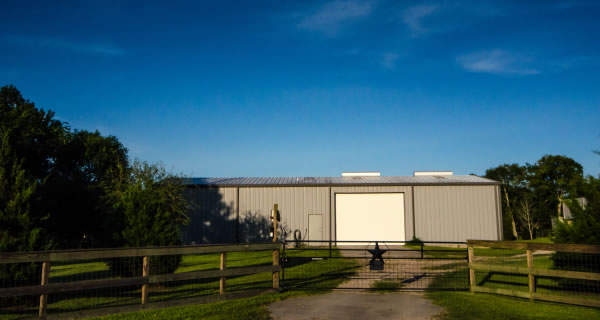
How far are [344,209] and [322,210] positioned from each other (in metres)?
1.53

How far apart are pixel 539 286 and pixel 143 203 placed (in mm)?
11075

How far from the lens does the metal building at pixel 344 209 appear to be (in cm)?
2748

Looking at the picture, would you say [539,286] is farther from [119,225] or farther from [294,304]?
[119,225]

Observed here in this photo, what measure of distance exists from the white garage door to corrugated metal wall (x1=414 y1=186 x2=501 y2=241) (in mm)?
1379

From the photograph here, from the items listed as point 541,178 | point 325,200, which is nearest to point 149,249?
point 325,200

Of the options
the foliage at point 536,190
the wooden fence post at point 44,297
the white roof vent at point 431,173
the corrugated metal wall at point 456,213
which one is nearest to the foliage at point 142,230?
the wooden fence post at point 44,297

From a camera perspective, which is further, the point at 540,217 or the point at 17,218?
the point at 540,217

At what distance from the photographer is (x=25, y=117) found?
91.8ft

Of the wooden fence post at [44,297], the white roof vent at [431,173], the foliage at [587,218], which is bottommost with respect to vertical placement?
the wooden fence post at [44,297]

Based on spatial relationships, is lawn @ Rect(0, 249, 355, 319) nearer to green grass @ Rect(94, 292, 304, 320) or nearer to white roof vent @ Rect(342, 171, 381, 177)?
green grass @ Rect(94, 292, 304, 320)

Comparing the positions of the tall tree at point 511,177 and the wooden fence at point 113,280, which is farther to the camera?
the tall tree at point 511,177

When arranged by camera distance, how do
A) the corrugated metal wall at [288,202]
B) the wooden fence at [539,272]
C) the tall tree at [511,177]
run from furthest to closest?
the tall tree at [511,177]
the corrugated metal wall at [288,202]
the wooden fence at [539,272]

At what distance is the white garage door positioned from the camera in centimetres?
2773

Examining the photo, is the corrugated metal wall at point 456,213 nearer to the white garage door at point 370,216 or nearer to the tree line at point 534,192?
the white garage door at point 370,216
